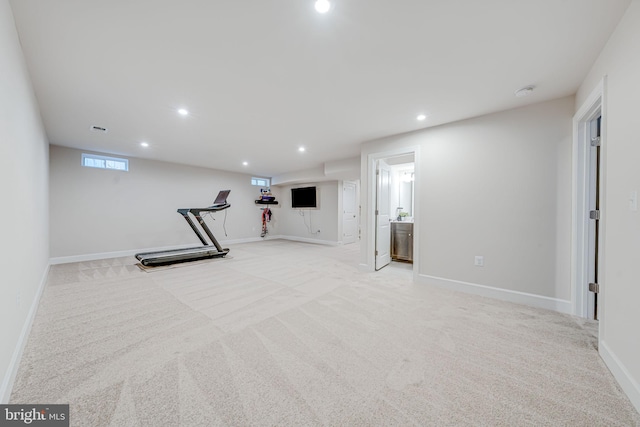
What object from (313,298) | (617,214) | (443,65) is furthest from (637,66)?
(313,298)

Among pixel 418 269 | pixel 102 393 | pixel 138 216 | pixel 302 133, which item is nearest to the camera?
pixel 102 393

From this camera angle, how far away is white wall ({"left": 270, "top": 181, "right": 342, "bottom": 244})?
7.28 metres

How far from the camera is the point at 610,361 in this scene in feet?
5.07

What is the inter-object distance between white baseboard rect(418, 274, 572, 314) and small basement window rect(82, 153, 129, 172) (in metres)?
6.90

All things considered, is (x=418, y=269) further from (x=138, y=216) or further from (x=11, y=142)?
(x=138, y=216)

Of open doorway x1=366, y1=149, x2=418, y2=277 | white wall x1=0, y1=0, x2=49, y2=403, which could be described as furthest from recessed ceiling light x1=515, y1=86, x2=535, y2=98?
white wall x1=0, y1=0, x2=49, y2=403

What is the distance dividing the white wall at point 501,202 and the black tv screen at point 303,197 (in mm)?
4468

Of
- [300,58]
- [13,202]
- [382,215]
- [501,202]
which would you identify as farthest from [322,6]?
[382,215]

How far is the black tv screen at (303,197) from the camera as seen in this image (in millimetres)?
7680

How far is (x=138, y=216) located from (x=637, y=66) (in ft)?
25.6

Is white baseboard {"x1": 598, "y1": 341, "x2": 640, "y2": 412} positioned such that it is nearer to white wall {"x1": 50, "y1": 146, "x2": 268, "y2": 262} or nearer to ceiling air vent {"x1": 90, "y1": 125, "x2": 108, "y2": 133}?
ceiling air vent {"x1": 90, "y1": 125, "x2": 108, "y2": 133}

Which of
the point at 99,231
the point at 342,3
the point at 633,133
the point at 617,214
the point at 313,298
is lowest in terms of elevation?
A: the point at 313,298

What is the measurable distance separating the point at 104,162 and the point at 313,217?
18.4 feet

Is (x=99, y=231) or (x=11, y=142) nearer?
(x=11, y=142)
